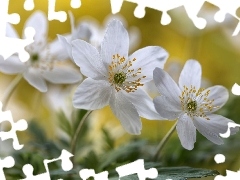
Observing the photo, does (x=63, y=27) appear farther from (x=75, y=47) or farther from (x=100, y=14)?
(x=75, y=47)

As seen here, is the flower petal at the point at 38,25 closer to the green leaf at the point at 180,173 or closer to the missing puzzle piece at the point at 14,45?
the missing puzzle piece at the point at 14,45

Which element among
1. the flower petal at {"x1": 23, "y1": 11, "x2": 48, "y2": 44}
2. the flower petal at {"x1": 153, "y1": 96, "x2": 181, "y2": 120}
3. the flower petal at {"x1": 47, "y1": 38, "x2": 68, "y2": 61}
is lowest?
the flower petal at {"x1": 153, "y1": 96, "x2": 181, "y2": 120}

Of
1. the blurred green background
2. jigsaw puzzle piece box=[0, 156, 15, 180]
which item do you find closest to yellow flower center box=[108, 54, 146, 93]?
jigsaw puzzle piece box=[0, 156, 15, 180]

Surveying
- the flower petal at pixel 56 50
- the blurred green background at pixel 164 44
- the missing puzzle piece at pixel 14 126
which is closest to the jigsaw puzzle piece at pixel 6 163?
Result: the missing puzzle piece at pixel 14 126

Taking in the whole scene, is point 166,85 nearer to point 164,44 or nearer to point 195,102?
point 195,102

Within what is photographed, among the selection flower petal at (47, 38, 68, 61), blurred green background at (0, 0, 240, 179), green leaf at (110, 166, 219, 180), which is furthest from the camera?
blurred green background at (0, 0, 240, 179)

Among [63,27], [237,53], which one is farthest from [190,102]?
[63,27]

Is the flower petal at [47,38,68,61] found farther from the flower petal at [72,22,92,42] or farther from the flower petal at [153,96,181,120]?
the flower petal at [153,96,181,120]
